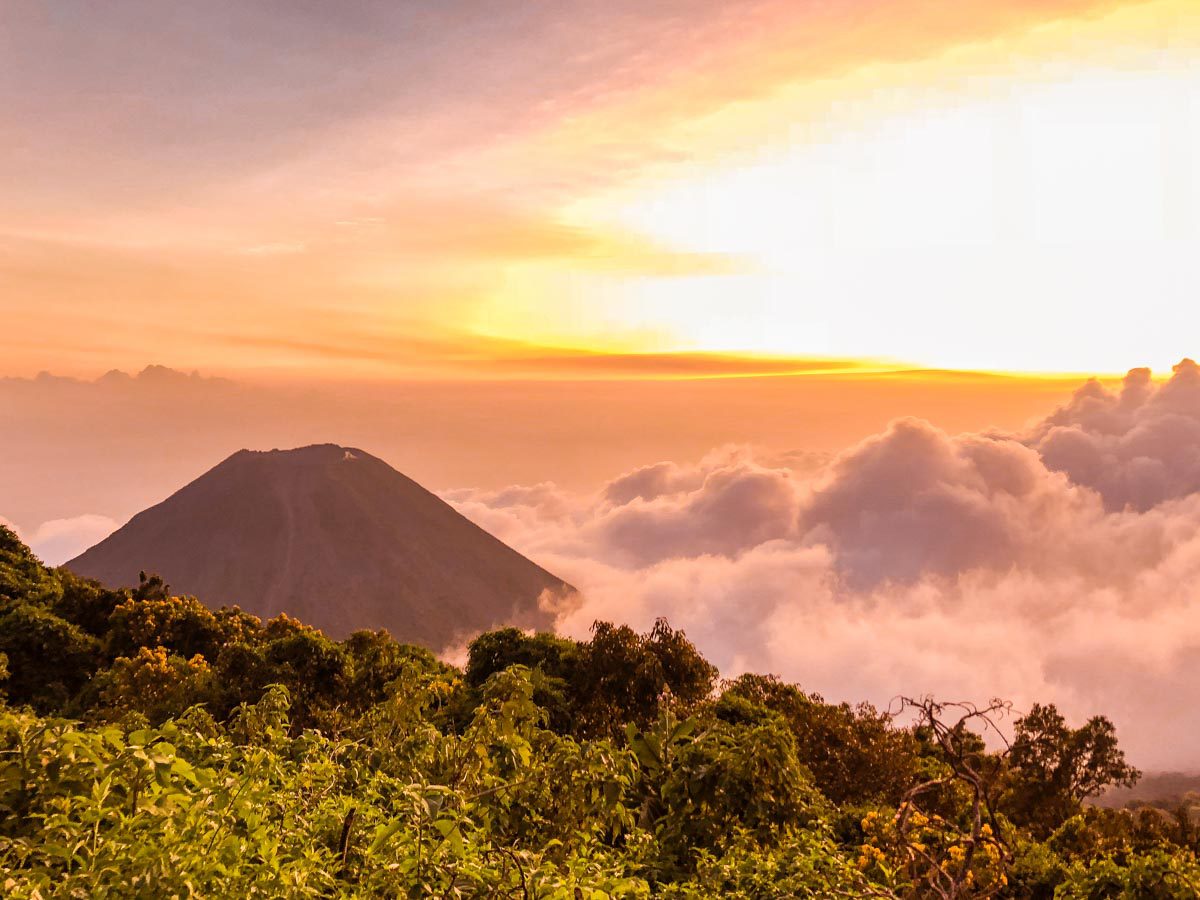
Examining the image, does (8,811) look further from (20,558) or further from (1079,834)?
(20,558)

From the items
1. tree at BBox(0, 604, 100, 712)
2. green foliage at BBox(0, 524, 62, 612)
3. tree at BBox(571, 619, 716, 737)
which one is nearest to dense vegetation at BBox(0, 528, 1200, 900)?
tree at BBox(571, 619, 716, 737)

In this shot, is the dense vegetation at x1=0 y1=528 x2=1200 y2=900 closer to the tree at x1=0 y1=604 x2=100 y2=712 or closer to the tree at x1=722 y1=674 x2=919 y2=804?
the tree at x1=722 y1=674 x2=919 y2=804

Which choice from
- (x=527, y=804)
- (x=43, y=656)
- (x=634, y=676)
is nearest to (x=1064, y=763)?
(x=634, y=676)

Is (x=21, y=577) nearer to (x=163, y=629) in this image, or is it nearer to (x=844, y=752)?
(x=163, y=629)

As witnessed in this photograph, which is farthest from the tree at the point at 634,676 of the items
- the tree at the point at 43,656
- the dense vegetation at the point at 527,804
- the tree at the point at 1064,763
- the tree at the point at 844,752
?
the tree at the point at 1064,763

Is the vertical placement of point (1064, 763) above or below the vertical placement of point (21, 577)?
below

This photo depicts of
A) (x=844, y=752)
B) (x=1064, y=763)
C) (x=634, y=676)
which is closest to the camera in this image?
(x=634, y=676)

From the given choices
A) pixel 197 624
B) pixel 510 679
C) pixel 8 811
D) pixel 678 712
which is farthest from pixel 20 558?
pixel 8 811

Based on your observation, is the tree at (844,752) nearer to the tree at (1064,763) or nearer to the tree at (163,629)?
the tree at (1064,763)

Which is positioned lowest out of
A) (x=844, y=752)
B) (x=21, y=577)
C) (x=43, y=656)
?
(x=43, y=656)

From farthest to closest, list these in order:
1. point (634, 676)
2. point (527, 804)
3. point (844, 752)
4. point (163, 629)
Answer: point (163, 629) → point (844, 752) → point (634, 676) → point (527, 804)

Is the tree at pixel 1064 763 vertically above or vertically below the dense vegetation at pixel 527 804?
below

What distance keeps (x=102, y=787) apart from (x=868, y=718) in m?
28.1

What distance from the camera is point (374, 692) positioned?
2847cm
